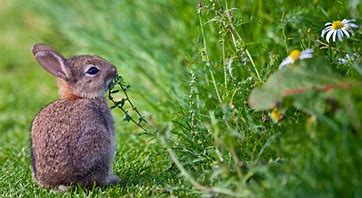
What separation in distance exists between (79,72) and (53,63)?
0.17 metres

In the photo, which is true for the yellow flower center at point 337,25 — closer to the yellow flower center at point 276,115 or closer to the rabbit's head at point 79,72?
the yellow flower center at point 276,115

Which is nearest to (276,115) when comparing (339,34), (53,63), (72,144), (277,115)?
(277,115)

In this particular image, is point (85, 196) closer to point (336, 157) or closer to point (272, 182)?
point (272, 182)

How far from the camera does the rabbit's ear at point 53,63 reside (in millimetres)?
5500

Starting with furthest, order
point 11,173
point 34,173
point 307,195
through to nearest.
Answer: point 11,173 → point 34,173 → point 307,195

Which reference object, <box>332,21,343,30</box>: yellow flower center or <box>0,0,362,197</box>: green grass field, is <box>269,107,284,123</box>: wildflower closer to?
<box>0,0,362,197</box>: green grass field

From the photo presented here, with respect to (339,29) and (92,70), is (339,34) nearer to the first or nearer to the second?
(339,29)

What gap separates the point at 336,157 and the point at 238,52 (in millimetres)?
1727

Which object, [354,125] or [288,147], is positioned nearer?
[354,125]

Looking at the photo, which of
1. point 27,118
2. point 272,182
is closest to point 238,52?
point 272,182

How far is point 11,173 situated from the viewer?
555 cm

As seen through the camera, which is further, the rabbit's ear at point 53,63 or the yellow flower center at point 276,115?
the rabbit's ear at point 53,63

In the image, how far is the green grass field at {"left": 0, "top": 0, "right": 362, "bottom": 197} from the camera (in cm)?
390

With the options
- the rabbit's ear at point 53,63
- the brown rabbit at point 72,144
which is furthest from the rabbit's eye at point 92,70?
the brown rabbit at point 72,144
